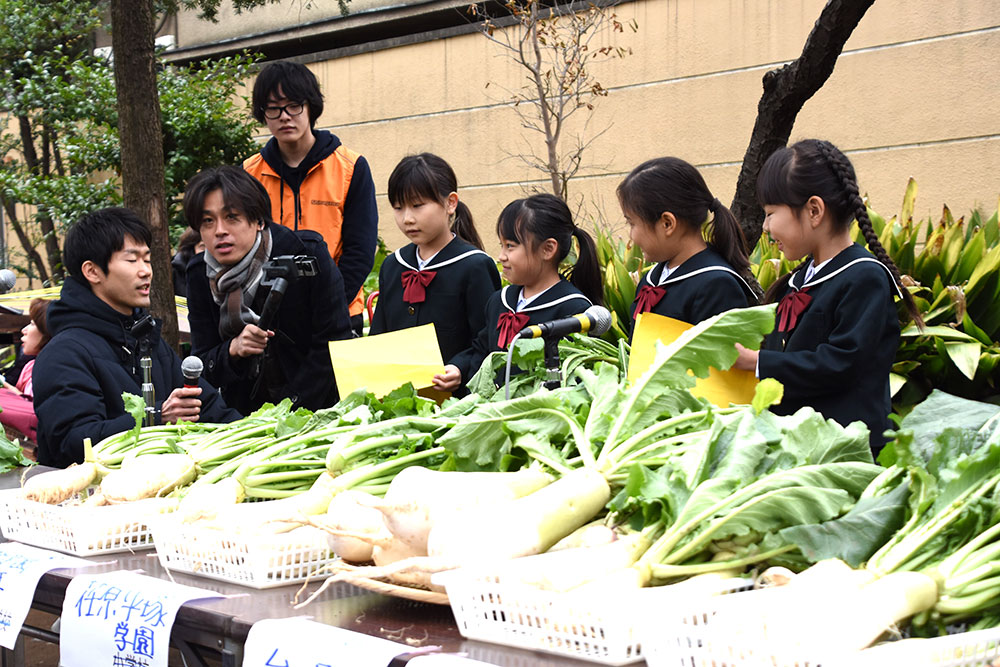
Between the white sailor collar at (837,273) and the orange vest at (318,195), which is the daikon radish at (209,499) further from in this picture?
the orange vest at (318,195)

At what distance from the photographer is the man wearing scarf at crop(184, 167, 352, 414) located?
389cm

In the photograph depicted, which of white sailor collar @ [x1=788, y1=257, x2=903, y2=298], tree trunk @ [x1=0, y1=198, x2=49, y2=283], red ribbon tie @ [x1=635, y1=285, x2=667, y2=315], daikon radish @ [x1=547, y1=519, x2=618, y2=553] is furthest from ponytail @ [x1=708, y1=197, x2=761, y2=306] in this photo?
tree trunk @ [x1=0, y1=198, x2=49, y2=283]

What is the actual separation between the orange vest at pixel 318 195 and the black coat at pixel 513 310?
1.04 metres

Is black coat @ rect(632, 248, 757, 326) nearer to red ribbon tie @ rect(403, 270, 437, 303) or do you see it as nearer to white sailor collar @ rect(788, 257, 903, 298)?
white sailor collar @ rect(788, 257, 903, 298)

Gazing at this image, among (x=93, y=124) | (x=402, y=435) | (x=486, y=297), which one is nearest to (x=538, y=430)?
(x=402, y=435)

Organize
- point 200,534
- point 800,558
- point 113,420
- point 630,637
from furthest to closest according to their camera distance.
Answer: point 113,420
point 200,534
point 800,558
point 630,637

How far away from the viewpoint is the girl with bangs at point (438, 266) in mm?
4156

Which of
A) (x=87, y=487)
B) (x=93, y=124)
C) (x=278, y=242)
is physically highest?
(x=93, y=124)

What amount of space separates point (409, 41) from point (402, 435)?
971 centimetres

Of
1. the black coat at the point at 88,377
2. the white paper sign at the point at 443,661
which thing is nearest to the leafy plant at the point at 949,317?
the black coat at the point at 88,377

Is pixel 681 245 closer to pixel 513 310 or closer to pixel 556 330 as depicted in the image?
pixel 513 310

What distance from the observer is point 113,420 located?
3193 mm

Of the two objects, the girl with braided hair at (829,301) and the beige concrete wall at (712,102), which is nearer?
the girl with braided hair at (829,301)

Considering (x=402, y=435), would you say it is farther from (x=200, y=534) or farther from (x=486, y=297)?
(x=486, y=297)
